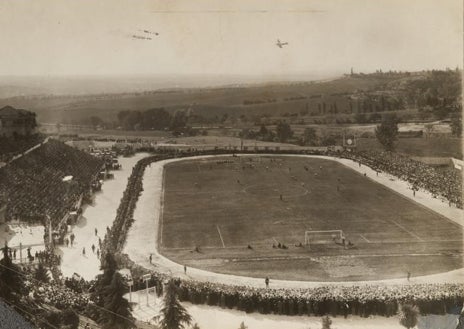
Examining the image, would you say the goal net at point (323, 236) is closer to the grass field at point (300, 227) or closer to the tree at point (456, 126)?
the grass field at point (300, 227)

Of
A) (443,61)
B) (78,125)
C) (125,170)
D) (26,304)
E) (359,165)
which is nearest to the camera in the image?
(443,61)

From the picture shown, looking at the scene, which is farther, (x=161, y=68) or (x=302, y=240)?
(x=302, y=240)

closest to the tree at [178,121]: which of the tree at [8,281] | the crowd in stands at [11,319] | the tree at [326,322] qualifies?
the tree at [8,281]

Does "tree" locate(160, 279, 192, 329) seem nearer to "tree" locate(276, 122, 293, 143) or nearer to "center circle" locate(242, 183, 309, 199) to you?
"center circle" locate(242, 183, 309, 199)

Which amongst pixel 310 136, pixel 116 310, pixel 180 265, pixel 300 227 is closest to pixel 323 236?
pixel 300 227

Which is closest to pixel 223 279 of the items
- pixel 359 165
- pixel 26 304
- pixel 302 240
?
pixel 302 240

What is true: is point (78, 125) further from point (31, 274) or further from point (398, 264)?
point (398, 264)

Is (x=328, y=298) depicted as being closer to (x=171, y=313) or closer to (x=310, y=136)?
(x=171, y=313)
